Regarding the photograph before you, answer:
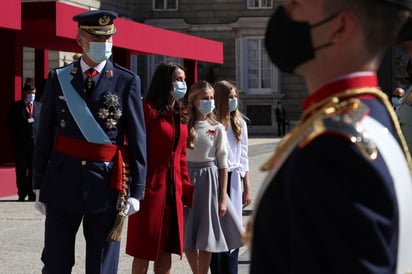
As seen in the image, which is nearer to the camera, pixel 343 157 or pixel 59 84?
pixel 343 157

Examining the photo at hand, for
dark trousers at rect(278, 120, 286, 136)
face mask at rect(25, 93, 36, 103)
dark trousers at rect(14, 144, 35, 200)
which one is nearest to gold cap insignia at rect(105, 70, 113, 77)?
dark trousers at rect(14, 144, 35, 200)

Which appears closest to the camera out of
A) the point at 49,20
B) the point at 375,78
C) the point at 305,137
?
the point at 305,137

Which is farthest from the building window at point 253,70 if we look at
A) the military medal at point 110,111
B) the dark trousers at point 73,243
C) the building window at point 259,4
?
the dark trousers at point 73,243

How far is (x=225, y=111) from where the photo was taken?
6.61 m

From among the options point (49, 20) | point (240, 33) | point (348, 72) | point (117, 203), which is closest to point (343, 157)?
point (348, 72)

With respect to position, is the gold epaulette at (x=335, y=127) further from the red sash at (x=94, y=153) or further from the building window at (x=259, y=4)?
the building window at (x=259, y=4)

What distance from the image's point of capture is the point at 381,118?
1.94 meters

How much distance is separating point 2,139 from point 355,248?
44.1 feet

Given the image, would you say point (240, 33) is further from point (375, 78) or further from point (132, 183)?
point (375, 78)

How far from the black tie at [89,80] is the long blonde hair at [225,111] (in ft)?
5.56

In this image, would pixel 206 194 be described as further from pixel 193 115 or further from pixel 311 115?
pixel 311 115

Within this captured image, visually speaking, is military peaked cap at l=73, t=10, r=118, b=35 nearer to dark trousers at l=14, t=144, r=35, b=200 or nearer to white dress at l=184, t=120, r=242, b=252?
white dress at l=184, t=120, r=242, b=252

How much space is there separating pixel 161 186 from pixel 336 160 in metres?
4.08

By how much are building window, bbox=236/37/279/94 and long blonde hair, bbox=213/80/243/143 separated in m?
31.6
